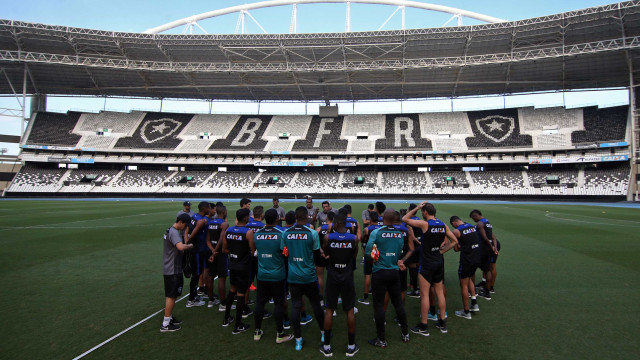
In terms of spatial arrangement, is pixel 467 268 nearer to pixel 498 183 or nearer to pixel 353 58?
pixel 353 58

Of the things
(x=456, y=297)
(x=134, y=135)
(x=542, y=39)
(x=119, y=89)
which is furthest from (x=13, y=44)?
(x=542, y=39)

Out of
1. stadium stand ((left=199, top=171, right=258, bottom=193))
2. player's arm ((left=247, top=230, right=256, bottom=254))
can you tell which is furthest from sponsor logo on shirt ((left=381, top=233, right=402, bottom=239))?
stadium stand ((left=199, top=171, right=258, bottom=193))

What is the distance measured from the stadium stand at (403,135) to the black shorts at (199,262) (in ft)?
141

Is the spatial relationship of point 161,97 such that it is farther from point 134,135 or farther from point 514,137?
point 514,137

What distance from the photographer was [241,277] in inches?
197

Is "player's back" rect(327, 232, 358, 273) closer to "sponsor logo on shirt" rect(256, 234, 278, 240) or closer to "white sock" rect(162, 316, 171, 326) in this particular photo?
"sponsor logo on shirt" rect(256, 234, 278, 240)

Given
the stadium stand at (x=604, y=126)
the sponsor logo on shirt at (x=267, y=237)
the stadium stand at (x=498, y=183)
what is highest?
the stadium stand at (x=604, y=126)

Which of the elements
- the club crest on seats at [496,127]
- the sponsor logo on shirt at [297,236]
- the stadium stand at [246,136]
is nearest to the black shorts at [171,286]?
the sponsor logo on shirt at [297,236]

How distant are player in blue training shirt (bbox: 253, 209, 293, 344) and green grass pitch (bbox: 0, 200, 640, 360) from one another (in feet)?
1.34

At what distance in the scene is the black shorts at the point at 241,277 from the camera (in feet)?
16.3

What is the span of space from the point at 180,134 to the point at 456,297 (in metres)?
52.6

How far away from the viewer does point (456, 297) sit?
21.3 feet

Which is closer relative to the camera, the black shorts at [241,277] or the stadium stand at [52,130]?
the black shorts at [241,277]

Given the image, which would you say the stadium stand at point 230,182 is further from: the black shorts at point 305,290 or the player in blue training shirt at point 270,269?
the black shorts at point 305,290
